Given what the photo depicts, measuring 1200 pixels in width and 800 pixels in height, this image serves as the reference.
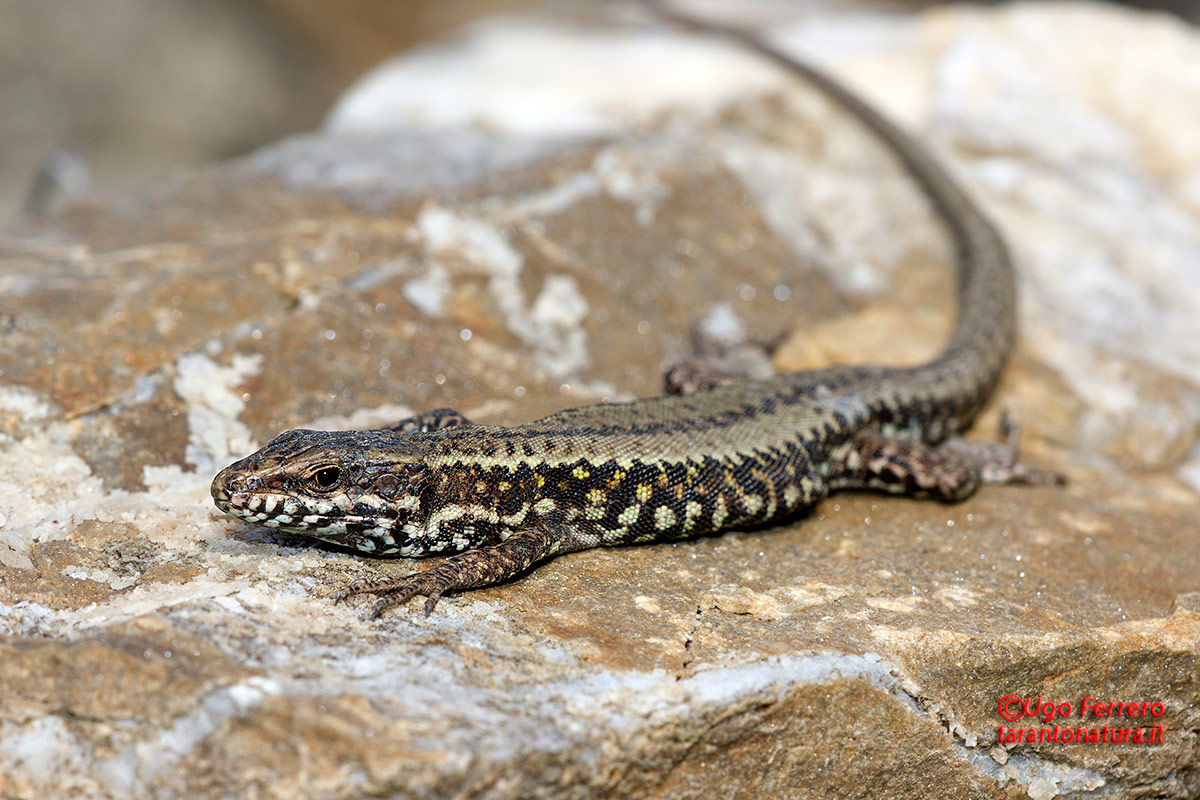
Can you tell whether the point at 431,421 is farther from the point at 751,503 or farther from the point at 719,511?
the point at 751,503

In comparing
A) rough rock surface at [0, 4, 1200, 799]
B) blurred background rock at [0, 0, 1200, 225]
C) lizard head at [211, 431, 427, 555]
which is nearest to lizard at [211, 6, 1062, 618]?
lizard head at [211, 431, 427, 555]

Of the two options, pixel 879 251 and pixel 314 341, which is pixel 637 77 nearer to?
pixel 879 251

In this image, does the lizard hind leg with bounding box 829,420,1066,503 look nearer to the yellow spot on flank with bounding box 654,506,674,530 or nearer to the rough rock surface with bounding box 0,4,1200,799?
the rough rock surface with bounding box 0,4,1200,799

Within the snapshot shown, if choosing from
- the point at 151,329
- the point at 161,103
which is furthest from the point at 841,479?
the point at 161,103

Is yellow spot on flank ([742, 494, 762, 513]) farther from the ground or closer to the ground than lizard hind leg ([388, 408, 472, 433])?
closer to the ground

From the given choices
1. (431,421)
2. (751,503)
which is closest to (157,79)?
Result: (431,421)

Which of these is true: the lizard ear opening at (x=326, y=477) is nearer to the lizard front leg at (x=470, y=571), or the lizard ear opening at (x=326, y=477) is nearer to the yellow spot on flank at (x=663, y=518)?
the lizard front leg at (x=470, y=571)

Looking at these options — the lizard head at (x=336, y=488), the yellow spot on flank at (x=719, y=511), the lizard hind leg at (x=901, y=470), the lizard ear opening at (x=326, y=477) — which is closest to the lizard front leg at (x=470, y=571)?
the lizard head at (x=336, y=488)
